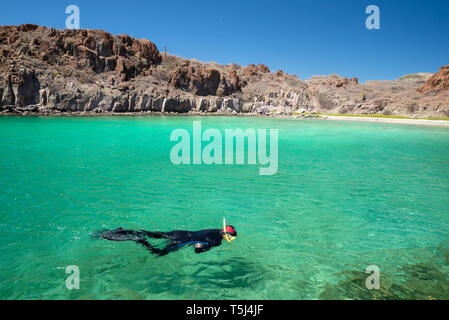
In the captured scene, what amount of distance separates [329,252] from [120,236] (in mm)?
5168

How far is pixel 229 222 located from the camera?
7.60m

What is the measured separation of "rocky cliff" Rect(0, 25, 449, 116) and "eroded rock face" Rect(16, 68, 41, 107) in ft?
0.59

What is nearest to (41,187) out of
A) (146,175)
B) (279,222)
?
(146,175)

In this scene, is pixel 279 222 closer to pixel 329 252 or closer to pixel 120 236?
pixel 329 252

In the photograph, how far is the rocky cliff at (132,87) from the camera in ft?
197

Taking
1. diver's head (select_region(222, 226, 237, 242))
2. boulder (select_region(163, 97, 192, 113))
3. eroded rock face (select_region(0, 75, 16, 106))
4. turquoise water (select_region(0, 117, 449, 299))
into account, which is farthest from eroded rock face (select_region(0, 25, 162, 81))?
diver's head (select_region(222, 226, 237, 242))

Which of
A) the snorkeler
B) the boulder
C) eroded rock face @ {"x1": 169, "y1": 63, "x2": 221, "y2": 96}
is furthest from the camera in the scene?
eroded rock face @ {"x1": 169, "y1": 63, "x2": 221, "y2": 96}

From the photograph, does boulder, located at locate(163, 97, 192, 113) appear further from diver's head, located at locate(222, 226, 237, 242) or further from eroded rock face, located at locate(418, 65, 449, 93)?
eroded rock face, located at locate(418, 65, 449, 93)

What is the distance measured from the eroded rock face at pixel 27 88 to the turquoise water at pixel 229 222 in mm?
55790

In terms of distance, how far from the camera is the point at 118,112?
7094cm

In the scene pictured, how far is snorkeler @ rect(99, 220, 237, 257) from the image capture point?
5844mm

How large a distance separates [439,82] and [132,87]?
9930 cm

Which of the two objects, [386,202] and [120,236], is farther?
[386,202]

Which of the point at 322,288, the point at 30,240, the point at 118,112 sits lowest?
the point at 322,288
